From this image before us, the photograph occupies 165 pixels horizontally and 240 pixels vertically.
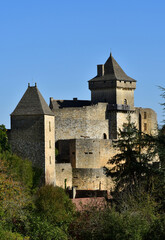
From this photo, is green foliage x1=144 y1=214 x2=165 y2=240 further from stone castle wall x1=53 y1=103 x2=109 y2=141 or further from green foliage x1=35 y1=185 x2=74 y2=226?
stone castle wall x1=53 y1=103 x2=109 y2=141

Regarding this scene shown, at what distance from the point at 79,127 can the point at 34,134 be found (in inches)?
450

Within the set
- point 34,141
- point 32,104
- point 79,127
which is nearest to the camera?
point 34,141

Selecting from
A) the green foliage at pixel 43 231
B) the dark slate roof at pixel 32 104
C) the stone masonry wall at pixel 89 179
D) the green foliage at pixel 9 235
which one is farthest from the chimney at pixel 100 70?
the green foliage at pixel 9 235

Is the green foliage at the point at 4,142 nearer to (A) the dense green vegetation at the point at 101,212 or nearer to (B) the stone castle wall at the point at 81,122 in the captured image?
(B) the stone castle wall at the point at 81,122

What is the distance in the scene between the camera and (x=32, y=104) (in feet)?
174

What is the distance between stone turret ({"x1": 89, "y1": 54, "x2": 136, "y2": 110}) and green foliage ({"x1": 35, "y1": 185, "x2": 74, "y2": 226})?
1167 inches

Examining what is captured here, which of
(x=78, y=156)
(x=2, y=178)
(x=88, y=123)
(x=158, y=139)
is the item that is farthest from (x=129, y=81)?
(x=158, y=139)

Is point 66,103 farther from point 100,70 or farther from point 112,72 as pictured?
point 112,72

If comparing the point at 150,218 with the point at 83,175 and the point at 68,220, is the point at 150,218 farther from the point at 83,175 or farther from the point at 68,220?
the point at 83,175

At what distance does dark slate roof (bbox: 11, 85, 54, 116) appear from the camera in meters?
52.7

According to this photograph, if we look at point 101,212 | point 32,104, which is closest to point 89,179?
point 32,104

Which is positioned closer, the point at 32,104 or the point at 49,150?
the point at 49,150

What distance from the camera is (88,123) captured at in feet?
210

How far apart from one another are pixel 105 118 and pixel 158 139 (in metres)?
36.0
